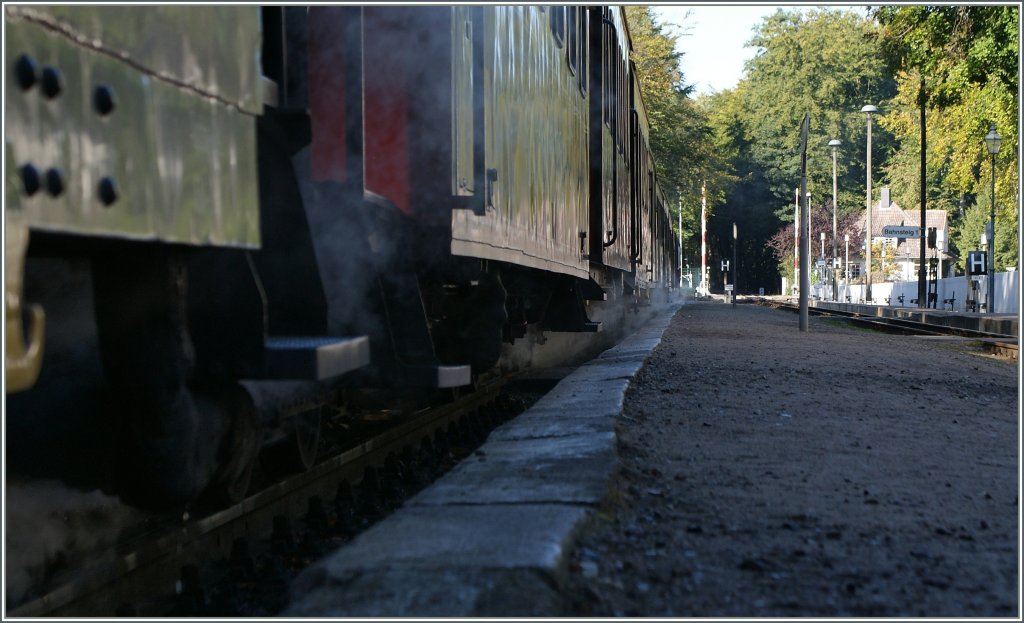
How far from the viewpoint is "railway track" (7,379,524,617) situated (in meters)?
3.42

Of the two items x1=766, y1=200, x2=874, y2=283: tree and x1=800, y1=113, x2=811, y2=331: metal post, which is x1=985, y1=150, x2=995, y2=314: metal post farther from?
x1=766, y1=200, x2=874, y2=283: tree

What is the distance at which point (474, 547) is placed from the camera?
9.45ft

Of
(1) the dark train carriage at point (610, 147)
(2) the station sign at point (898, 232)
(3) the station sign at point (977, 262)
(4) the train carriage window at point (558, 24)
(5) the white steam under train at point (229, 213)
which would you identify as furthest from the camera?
(2) the station sign at point (898, 232)

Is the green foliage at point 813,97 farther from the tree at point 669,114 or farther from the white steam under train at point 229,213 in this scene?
the white steam under train at point 229,213

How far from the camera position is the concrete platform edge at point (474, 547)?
2.50 metres

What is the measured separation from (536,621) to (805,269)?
20.5 meters

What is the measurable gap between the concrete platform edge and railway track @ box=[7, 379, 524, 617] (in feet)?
2.17

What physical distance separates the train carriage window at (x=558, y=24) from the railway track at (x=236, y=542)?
3.22 meters

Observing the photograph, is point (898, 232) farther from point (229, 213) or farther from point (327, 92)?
point (229, 213)

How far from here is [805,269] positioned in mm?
22031

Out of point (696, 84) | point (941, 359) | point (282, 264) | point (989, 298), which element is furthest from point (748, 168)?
point (282, 264)

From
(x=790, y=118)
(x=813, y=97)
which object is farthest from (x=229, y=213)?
(x=790, y=118)

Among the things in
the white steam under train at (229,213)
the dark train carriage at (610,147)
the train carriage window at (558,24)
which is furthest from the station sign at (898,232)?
the white steam under train at (229,213)

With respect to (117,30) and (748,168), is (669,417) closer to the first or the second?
(117,30)
